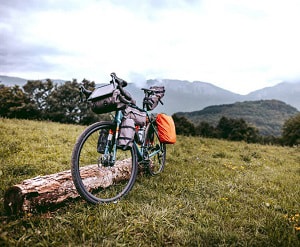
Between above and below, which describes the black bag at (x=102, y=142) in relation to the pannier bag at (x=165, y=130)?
below

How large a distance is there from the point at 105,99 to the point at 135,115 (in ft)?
3.52

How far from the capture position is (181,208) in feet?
14.2

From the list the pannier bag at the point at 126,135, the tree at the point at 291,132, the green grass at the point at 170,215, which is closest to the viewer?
the green grass at the point at 170,215

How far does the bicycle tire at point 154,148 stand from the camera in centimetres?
622

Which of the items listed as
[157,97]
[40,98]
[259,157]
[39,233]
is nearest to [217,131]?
[40,98]

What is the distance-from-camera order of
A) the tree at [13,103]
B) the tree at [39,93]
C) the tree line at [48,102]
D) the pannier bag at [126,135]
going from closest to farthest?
the pannier bag at [126,135], the tree at [13,103], the tree line at [48,102], the tree at [39,93]

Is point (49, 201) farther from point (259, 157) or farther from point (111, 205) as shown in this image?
point (259, 157)

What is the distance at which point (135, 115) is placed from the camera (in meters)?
5.02

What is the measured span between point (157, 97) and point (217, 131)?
5084 centimetres

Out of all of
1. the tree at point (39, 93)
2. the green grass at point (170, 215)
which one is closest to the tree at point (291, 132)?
the tree at point (39, 93)

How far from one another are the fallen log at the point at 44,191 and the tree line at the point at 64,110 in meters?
36.3

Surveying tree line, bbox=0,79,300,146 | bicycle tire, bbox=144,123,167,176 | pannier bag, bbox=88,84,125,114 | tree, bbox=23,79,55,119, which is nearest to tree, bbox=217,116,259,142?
tree line, bbox=0,79,300,146

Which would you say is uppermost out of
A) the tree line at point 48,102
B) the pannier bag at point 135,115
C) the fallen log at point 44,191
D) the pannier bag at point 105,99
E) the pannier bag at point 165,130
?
the tree line at point 48,102

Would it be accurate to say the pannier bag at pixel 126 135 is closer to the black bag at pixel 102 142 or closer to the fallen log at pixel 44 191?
the black bag at pixel 102 142
